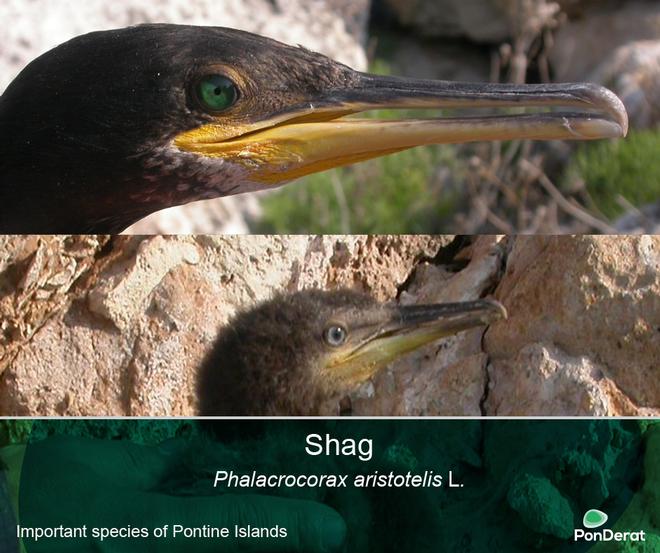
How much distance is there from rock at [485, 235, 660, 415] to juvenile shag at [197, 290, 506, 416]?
7 centimetres

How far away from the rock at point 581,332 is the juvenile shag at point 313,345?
0.22 feet

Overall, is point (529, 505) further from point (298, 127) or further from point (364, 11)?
point (364, 11)

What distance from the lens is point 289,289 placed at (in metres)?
1.82

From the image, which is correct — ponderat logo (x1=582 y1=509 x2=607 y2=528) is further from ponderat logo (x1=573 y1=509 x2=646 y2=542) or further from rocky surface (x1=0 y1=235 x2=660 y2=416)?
rocky surface (x1=0 y1=235 x2=660 y2=416)

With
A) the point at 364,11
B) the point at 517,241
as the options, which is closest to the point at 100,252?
the point at 517,241

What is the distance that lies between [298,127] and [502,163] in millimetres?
4479

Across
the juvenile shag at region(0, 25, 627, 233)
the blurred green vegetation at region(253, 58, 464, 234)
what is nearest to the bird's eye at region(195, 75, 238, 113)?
the juvenile shag at region(0, 25, 627, 233)

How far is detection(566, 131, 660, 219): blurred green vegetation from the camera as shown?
6141 millimetres

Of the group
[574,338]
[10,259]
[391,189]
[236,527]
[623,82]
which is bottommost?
[236,527]

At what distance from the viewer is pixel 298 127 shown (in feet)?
6.61

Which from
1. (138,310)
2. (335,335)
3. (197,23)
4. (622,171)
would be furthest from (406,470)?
(622,171)

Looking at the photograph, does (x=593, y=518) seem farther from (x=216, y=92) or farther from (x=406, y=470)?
(x=216, y=92)

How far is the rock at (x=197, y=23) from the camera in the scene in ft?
15.1

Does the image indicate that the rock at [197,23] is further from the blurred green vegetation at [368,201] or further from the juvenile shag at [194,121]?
the juvenile shag at [194,121]
